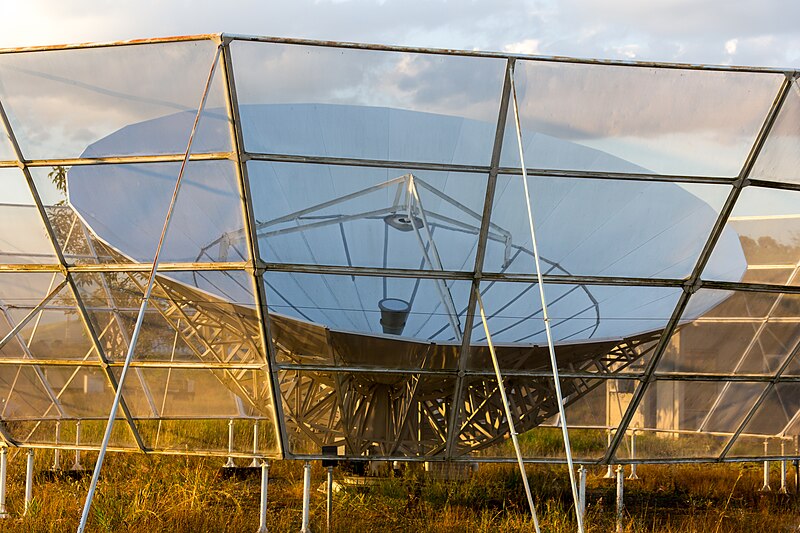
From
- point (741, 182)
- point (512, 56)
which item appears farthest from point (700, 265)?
point (512, 56)

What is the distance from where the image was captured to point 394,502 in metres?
13.5

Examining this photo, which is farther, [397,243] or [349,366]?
[397,243]

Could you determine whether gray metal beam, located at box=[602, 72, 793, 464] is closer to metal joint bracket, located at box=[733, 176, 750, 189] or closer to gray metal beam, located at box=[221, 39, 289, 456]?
metal joint bracket, located at box=[733, 176, 750, 189]

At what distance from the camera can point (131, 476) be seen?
16594 millimetres

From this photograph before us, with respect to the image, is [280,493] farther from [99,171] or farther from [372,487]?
[99,171]

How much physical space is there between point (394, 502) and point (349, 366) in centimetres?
378

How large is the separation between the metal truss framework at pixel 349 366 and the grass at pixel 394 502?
1130mm

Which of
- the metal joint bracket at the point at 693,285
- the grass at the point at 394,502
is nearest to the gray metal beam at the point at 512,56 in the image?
the metal joint bracket at the point at 693,285

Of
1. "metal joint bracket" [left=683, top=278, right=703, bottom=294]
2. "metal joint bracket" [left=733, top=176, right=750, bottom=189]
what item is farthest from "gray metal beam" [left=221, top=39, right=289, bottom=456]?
"metal joint bracket" [left=733, top=176, right=750, bottom=189]

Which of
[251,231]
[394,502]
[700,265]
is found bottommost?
[394,502]

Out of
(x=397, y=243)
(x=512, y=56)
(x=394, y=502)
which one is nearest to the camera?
(x=512, y=56)

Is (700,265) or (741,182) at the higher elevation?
(741,182)

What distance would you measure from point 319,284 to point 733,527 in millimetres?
6565

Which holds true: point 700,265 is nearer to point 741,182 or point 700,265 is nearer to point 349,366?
point 741,182
